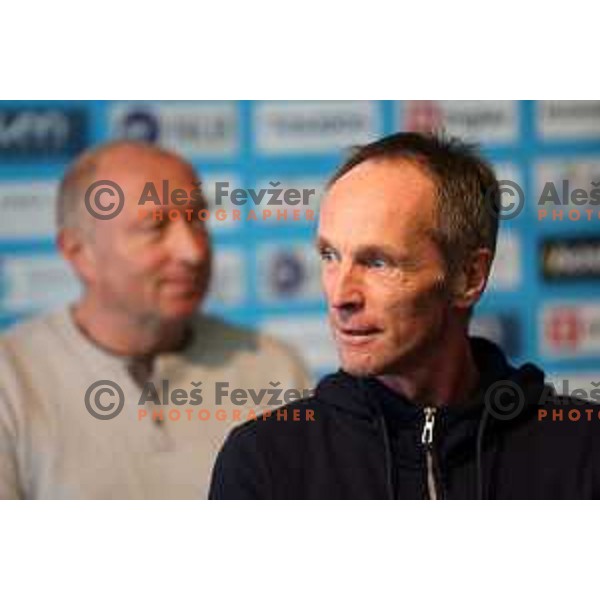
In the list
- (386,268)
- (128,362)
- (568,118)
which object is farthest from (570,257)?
(128,362)

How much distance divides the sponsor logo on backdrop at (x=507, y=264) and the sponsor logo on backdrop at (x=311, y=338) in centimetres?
31

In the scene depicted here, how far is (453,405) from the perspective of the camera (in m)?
1.84

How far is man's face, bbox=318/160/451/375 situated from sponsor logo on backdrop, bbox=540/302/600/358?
0.72 feet

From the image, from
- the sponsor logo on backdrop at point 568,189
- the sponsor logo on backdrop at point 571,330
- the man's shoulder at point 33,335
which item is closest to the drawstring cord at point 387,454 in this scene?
the sponsor logo on backdrop at point 571,330

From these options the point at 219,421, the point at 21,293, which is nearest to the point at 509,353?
the point at 219,421

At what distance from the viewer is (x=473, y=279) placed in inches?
73.2

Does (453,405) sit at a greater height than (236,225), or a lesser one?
lesser

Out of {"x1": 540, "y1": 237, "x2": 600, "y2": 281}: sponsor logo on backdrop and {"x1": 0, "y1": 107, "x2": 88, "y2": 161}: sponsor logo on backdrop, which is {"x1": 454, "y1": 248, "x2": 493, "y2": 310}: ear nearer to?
{"x1": 540, "y1": 237, "x2": 600, "y2": 281}: sponsor logo on backdrop

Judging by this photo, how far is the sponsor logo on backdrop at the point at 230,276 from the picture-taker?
1910 mm

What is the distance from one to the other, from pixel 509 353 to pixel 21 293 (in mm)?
883

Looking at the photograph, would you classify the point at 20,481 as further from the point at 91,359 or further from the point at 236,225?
the point at 236,225

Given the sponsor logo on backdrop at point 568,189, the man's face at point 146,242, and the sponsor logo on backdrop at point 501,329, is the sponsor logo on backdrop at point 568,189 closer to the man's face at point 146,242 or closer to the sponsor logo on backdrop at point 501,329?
the sponsor logo on backdrop at point 501,329

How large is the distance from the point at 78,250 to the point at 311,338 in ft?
1.46
